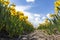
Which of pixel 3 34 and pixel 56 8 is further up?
pixel 56 8

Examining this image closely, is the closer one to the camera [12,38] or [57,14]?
[12,38]

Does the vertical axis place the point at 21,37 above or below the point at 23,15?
below

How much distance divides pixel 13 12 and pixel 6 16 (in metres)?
1.70

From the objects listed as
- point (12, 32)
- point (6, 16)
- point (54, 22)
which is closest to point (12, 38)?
point (12, 32)

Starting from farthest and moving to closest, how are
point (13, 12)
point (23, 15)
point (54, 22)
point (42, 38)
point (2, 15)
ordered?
point (23, 15), point (13, 12), point (54, 22), point (2, 15), point (42, 38)

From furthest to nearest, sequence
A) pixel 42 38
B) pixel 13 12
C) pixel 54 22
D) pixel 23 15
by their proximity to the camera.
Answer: pixel 23 15 → pixel 13 12 → pixel 54 22 → pixel 42 38

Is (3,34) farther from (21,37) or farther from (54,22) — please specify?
(54,22)

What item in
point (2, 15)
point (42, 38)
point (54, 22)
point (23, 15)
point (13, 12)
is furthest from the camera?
point (23, 15)

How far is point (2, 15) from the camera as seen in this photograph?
17.5 ft

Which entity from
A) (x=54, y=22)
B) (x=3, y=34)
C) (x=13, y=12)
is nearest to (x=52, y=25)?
(x=54, y=22)

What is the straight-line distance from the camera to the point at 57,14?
6457 mm

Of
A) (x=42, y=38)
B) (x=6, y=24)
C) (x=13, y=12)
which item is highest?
(x=13, y=12)

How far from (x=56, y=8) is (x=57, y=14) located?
176 millimetres

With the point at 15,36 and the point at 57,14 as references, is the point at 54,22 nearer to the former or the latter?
the point at 57,14
